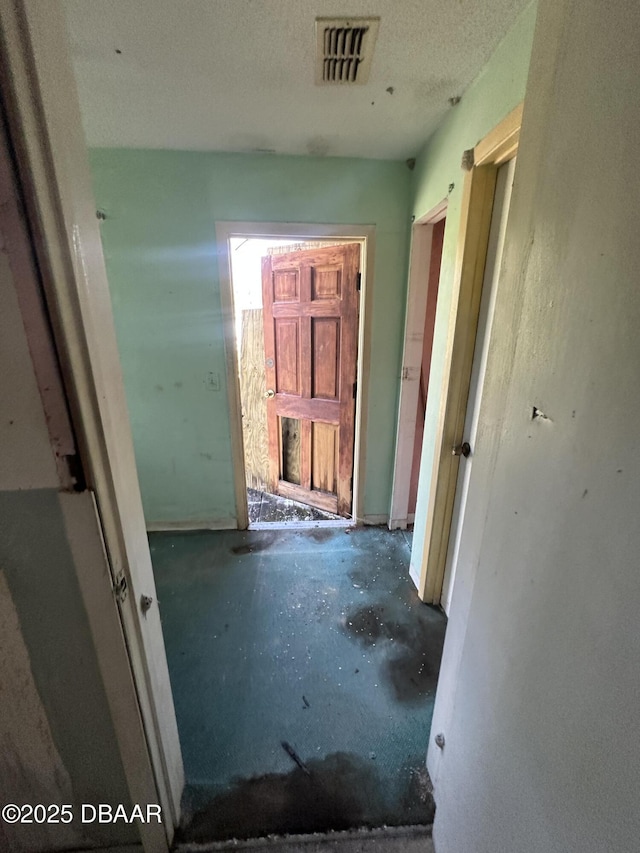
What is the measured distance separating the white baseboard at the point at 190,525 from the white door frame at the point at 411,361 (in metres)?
1.18

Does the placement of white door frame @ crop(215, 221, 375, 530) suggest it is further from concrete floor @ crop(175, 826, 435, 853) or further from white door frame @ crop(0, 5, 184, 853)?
concrete floor @ crop(175, 826, 435, 853)

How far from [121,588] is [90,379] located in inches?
17.0

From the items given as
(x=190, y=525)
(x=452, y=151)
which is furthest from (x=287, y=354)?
(x=452, y=151)

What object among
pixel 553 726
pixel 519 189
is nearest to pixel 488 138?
pixel 519 189

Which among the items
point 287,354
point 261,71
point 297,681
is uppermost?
point 261,71

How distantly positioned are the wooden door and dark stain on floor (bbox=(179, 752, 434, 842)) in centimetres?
179

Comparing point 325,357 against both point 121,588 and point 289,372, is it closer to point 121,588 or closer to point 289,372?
point 289,372

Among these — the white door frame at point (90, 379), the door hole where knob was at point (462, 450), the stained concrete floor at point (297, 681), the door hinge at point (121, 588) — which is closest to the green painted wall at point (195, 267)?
the stained concrete floor at point (297, 681)

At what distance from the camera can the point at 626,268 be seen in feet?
1.35

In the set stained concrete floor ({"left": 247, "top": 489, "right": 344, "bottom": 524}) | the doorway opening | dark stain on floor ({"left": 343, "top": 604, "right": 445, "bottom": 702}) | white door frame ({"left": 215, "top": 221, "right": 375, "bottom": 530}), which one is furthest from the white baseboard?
dark stain on floor ({"left": 343, "top": 604, "right": 445, "bottom": 702})

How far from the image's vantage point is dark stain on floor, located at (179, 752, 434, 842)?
104 centimetres

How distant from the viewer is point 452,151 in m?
1.48

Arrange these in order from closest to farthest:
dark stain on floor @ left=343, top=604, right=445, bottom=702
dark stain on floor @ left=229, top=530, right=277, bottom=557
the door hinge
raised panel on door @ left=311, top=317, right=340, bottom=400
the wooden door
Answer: the door hinge → dark stain on floor @ left=343, top=604, right=445, bottom=702 → dark stain on floor @ left=229, top=530, right=277, bottom=557 → the wooden door → raised panel on door @ left=311, top=317, right=340, bottom=400

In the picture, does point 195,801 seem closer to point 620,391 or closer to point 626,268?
point 620,391
